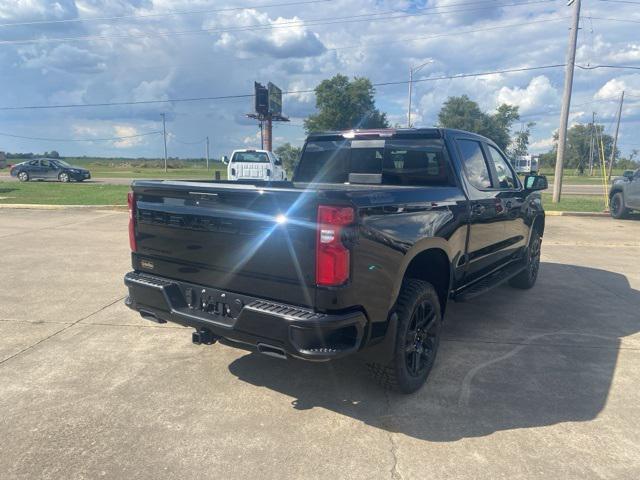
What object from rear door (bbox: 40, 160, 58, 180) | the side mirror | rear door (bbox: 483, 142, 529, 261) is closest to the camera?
rear door (bbox: 483, 142, 529, 261)

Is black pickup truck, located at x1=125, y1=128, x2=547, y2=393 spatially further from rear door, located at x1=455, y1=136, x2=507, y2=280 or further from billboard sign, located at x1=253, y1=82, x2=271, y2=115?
billboard sign, located at x1=253, y1=82, x2=271, y2=115

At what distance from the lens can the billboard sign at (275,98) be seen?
36603mm

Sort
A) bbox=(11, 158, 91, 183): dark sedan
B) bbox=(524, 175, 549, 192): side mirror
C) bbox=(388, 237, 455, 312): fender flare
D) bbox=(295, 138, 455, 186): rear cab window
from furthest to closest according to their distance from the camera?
bbox=(11, 158, 91, 183): dark sedan
bbox=(524, 175, 549, 192): side mirror
bbox=(295, 138, 455, 186): rear cab window
bbox=(388, 237, 455, 312): fender flare

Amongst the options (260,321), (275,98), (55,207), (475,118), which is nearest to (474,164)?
(260,321)

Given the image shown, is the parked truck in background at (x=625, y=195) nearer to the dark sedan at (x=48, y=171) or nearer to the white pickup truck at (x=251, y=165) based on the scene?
the white pickup truck at (x=251, y=165)

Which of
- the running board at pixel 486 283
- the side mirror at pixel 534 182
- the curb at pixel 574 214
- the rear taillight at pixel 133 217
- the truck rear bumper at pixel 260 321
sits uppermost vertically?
the side mirror at pixel 534 182

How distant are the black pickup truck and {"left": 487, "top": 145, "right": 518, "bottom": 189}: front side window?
2.31 ft

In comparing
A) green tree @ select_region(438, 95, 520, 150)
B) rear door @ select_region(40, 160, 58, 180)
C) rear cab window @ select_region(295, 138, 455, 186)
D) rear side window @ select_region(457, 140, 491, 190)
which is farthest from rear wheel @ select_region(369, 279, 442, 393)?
green tree @ select_region(438, 95, 520, 150)

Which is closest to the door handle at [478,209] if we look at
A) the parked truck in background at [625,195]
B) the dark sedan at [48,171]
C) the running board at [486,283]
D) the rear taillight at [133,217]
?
the running board at [486,283]

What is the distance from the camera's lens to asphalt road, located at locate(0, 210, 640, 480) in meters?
2.65

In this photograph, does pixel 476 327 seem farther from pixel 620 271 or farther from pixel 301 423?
pixel 620 271

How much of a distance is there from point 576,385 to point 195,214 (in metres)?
3.11

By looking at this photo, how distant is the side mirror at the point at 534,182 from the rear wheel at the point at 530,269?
79 cm

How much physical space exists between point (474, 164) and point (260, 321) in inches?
111
